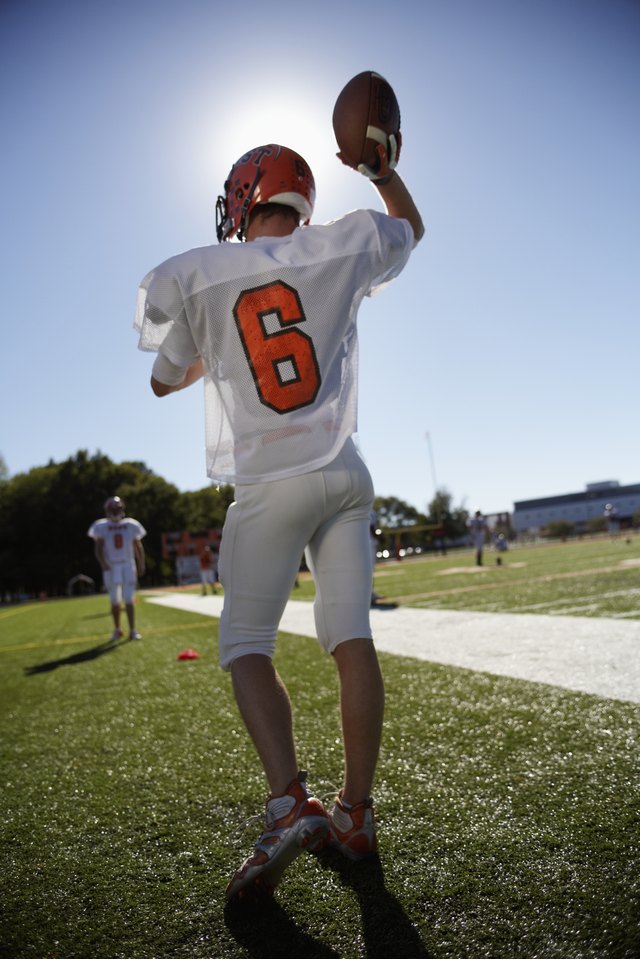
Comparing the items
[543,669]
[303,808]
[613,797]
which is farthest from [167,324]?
[543,669]

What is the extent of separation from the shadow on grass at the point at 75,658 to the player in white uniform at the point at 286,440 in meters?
5.51

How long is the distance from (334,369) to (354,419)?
168mm

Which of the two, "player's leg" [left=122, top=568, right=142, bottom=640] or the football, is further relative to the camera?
"player's leg" [left=122, top=568, right=142, bottom=640]

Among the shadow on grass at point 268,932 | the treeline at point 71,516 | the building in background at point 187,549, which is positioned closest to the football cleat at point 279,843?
the shadow on grass at point 268,932

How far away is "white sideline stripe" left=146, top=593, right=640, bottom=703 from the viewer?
12.6 ft

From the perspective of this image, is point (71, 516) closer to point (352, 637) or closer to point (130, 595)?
point (130, 595)

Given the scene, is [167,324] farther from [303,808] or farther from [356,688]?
[303,808]

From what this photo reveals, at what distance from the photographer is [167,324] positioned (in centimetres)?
213

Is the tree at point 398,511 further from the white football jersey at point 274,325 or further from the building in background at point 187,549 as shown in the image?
the white football jersey at point 274,325

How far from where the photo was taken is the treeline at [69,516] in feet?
192

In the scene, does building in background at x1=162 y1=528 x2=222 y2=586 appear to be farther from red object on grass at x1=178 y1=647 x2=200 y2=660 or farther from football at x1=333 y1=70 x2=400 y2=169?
football at x1=333 y1=70 x2=400 y2=169

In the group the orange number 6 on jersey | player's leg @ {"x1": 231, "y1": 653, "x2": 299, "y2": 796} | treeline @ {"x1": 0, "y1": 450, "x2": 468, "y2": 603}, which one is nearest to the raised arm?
the orange number 6 on jersey

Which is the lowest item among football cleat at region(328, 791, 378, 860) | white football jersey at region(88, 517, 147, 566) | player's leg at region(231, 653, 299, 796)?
football cleat at region(328, 791, 378, 860)

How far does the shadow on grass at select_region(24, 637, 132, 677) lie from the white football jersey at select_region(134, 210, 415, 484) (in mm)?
5646
